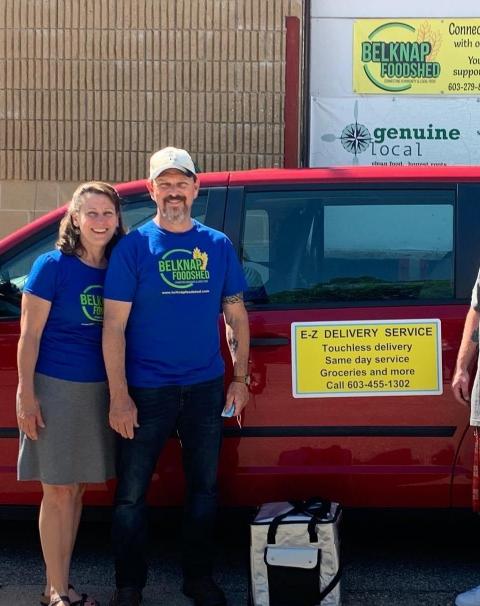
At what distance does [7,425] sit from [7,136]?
4.74m

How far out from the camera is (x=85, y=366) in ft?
10.9

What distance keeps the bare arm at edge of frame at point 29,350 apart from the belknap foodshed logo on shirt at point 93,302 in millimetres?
128

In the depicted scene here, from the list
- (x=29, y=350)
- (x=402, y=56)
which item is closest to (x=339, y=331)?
(x=29, y=350)

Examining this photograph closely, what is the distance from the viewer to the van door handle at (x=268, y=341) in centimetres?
373

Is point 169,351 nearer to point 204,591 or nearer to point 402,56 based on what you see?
point 204,591

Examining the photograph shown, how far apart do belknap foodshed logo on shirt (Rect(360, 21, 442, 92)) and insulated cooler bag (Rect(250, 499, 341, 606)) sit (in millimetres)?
5399

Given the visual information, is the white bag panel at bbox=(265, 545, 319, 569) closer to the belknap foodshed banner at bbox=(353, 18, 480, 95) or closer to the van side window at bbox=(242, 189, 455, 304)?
the van side window at bbox=(242, 189, 455, 304)

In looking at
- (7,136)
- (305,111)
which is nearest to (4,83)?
(7,136)

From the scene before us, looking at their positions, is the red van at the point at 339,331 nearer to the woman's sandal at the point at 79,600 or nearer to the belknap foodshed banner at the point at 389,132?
the woman's sandal at the point at 79,600

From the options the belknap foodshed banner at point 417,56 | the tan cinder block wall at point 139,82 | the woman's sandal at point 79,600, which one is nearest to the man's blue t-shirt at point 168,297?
the woman's sandal at point 79,600

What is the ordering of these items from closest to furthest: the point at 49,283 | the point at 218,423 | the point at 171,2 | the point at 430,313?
the point at 49,283
the point at 218,423
the point at 430,313
the point at 171,2


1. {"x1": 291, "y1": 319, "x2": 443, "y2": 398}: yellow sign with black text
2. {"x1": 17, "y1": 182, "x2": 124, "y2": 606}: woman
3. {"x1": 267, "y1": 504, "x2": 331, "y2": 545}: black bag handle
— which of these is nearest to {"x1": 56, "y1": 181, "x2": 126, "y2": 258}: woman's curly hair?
{"x1": 17, "y1": 182, "x2": 124, "y2": 606}: woman

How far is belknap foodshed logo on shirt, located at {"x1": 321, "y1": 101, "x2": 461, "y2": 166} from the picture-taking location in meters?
8.08

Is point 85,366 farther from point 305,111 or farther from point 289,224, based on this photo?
point 305,111
